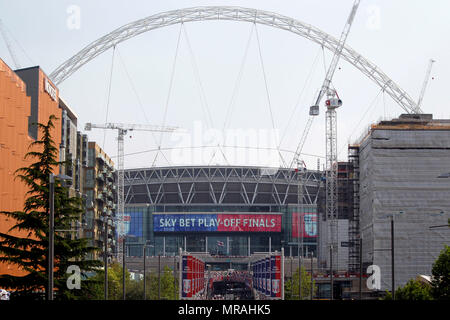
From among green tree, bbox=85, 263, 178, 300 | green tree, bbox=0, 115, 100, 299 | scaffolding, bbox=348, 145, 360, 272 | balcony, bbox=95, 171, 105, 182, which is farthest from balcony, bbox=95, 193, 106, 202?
green tree, bbox=0, 115, 100, 299

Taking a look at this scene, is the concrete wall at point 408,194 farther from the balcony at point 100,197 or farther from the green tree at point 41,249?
the green tree at point 41,249

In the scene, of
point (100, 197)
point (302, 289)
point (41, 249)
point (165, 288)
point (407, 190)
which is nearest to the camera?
point (41, 249)

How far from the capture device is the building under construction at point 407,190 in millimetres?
128250

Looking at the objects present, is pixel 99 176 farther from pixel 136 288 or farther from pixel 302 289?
pixel 136 288

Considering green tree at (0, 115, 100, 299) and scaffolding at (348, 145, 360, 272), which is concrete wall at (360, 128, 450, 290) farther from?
green tree at (0, 115, 100, 299)

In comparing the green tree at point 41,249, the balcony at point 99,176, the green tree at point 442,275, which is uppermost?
the balcony at point 99,176

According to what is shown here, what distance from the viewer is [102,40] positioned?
171125mm

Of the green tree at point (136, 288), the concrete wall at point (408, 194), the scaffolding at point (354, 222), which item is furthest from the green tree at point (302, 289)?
the green tree at point (136, 288)

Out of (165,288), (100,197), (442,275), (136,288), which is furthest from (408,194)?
(100,197)

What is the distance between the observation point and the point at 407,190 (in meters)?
131

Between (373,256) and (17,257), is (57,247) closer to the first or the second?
(17,257)

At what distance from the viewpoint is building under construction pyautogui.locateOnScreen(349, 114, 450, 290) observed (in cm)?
12825
